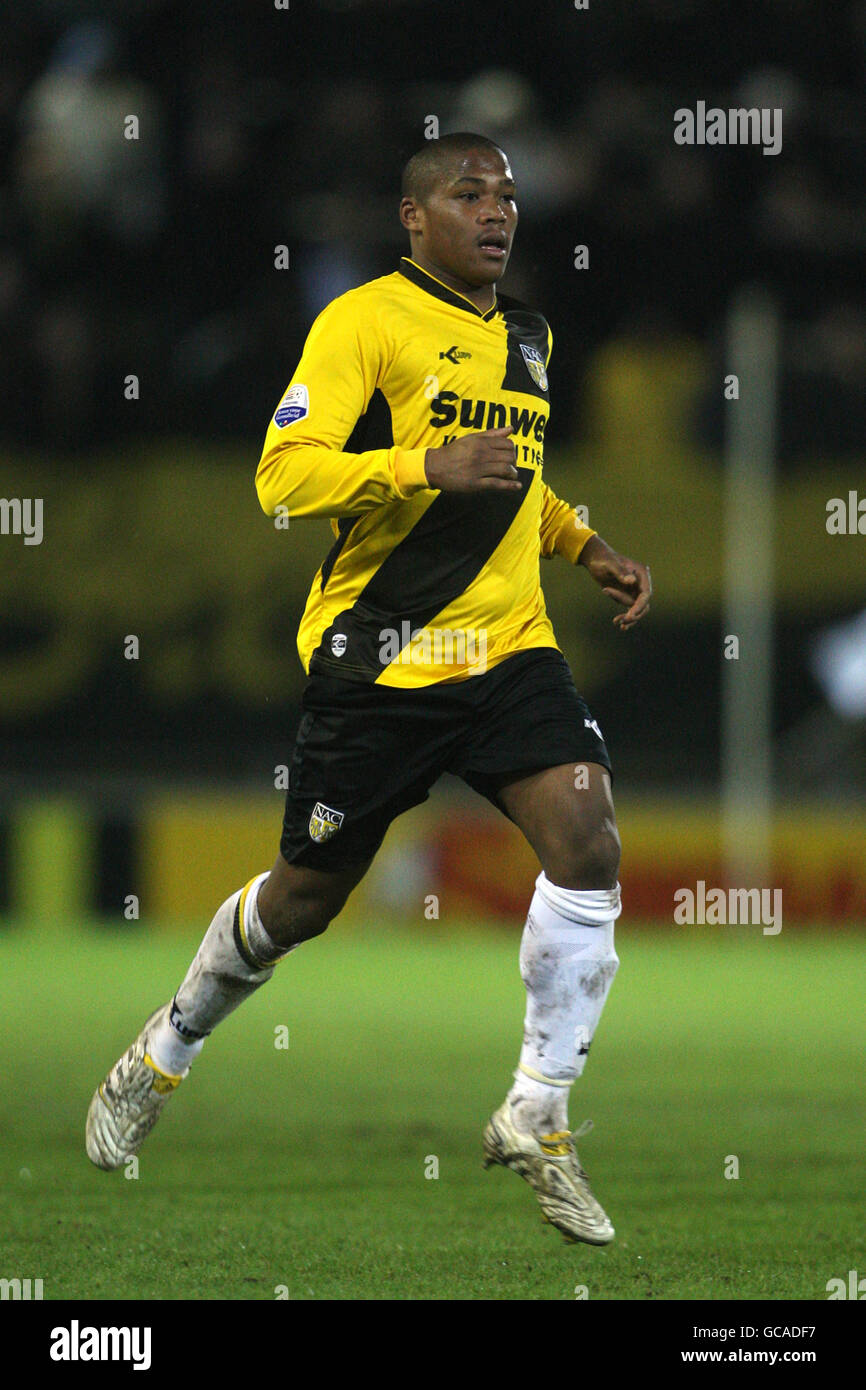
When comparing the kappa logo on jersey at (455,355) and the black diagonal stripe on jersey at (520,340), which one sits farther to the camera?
the black diagonal stripe on jersey at (520,340)

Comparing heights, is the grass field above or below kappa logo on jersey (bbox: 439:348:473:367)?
below

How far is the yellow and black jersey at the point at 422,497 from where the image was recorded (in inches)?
175

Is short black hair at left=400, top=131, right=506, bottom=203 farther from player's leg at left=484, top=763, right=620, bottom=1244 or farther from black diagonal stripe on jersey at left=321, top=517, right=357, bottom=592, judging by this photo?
player's leg at left=484, top=763, right=620, bottom=1244

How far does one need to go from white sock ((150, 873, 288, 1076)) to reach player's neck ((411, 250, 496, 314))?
4.74 feet

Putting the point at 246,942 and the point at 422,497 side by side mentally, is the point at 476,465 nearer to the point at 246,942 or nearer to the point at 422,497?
the point at 422,497

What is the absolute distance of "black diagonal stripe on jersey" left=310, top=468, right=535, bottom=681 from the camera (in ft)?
15.0

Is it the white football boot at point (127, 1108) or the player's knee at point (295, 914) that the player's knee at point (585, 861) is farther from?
the white football boot at point (127, 1108)

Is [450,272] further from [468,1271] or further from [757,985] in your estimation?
[757,985]

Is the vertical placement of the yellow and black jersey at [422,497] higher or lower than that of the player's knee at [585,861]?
higher

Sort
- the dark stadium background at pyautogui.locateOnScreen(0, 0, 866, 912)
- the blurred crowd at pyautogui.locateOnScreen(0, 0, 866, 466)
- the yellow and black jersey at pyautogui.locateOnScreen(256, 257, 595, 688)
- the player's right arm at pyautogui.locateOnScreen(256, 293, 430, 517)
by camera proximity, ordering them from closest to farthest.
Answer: the player's right arm at pyautogui.locateOnScreen(256, 293, 430, 517), the yellow and black jersey at pyautogui.locateOnScreen(256, 257, 595, 688), the dark stadium background at pyautogui.locateOnScreen(0, 0, 866, 912), the blurred crowd at pyautogui.locateOnScreen(0, 0, 866, 466)
